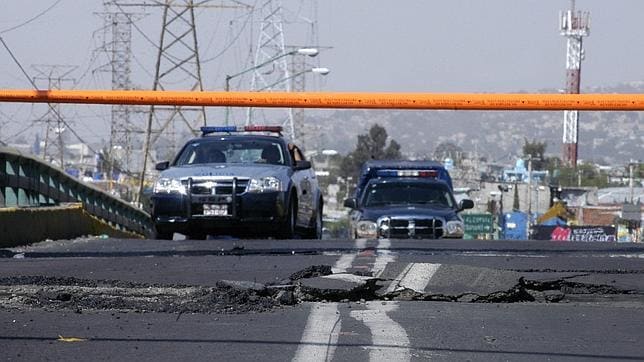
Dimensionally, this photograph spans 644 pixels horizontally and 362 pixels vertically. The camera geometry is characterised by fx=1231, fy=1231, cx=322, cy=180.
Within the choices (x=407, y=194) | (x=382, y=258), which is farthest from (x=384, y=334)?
(x=407, y=194)

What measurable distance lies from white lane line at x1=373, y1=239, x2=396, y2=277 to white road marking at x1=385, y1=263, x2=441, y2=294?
231mm

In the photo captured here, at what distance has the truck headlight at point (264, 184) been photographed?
16.4m

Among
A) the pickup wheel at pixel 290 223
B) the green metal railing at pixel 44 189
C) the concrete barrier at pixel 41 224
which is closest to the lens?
the concrete barrier at pixel 41 224

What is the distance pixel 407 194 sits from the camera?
20734mm

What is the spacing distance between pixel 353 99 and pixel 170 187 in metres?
5.80

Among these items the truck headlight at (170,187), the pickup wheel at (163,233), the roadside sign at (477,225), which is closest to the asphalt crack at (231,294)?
the truck headlight at (170,187)

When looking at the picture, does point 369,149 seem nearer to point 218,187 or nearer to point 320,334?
point 218,187

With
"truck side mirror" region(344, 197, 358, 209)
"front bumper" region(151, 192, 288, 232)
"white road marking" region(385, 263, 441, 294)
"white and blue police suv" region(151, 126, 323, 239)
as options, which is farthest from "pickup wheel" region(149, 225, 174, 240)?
"white road marking" region(385, 263, 441, 294)

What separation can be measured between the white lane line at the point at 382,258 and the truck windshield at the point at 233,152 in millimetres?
3683

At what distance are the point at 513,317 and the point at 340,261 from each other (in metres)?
3.42

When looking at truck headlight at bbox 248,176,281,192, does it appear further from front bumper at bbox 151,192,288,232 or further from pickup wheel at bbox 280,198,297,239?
pickup wheel at bbox 280,198,297,239

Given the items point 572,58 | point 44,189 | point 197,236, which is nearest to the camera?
point 197,236

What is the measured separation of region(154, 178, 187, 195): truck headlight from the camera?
16594 millimetres

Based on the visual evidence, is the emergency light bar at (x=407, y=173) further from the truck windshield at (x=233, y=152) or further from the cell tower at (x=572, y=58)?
the cell tower at (x=572, y=58)
